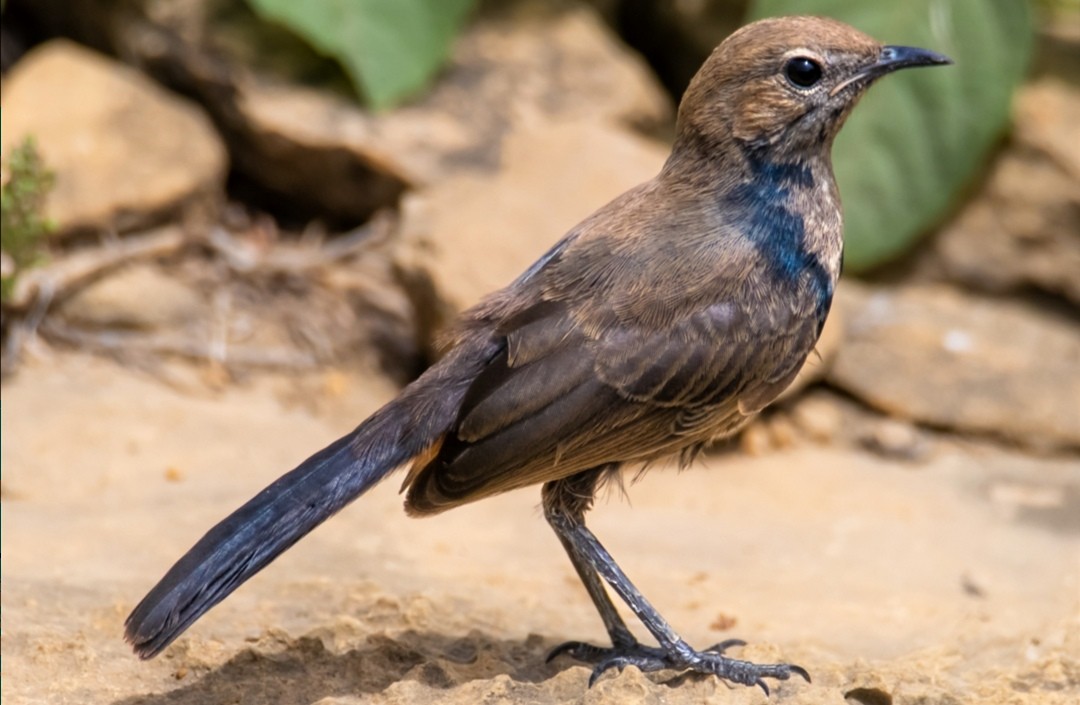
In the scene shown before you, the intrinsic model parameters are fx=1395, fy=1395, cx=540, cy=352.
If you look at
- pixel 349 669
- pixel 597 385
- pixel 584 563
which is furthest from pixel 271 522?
pixel 584 563

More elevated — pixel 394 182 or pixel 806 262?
pixel 806 262

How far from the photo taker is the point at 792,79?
388 centimetres

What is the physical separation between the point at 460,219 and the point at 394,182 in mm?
744

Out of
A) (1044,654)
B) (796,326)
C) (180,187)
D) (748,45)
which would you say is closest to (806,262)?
(796,326)

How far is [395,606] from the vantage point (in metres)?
4.20

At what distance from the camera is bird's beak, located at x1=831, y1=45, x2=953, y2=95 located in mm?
3902

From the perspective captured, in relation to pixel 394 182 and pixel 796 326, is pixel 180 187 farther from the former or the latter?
pixel 796 326

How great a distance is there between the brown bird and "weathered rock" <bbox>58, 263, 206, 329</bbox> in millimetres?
2798

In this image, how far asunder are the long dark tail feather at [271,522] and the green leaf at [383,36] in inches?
132

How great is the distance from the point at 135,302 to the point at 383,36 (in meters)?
1.75

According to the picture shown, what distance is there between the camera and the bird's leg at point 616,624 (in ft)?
12.0

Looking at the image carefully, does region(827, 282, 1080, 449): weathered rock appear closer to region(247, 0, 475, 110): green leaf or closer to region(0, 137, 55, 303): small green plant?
region(247, 0, 475, 110): green leaf

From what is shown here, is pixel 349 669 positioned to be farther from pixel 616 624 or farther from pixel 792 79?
pixel 792 79

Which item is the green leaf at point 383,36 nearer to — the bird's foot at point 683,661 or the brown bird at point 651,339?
the brown bird at point 651,339
